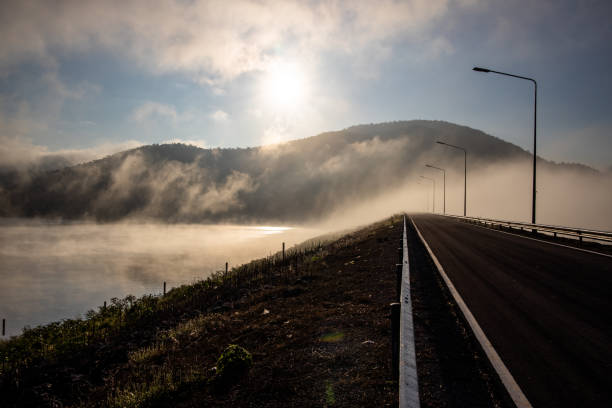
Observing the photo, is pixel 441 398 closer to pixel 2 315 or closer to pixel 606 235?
pixel 606 235

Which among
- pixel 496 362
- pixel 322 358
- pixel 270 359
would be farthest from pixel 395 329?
pixel 270 359

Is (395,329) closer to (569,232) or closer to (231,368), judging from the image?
(231,368)

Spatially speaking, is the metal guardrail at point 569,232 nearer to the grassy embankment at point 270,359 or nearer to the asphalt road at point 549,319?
the asphalt road at point 549,319

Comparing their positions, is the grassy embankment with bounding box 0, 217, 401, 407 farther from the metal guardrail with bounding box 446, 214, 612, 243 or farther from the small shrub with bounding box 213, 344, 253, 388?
the metal guardrail with bounding box 446, 214, 612, 243

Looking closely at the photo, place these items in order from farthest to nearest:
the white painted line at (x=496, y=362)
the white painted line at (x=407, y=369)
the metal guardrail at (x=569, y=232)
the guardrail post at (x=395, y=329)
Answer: the metal guardrail at (x=569, y=232), the guardrail post at (x=395, y=329), the white painted line at (x=496, y=362), the white painted line at (x=407, y=369)

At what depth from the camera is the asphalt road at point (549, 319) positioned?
12.1 ft

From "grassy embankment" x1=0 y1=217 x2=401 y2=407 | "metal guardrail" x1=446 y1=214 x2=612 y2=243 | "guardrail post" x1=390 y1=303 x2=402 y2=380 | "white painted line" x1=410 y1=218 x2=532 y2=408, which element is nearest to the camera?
"white painted line" x1=410 y1=218 x2=532 y2=408

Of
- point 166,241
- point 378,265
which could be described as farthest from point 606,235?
point 166,241

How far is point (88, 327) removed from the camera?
2342 centimetres

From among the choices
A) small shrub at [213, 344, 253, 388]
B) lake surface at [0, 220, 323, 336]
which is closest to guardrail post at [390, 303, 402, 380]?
small shrub at [213, 344, 253, 388]

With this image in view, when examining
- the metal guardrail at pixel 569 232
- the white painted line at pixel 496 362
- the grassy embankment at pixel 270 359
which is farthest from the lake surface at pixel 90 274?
the white painted line at pixel 496 362

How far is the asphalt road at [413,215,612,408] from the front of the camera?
12.1 feet

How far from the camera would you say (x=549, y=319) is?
5797 millimetres

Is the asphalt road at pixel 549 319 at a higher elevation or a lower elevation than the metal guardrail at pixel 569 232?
lower
